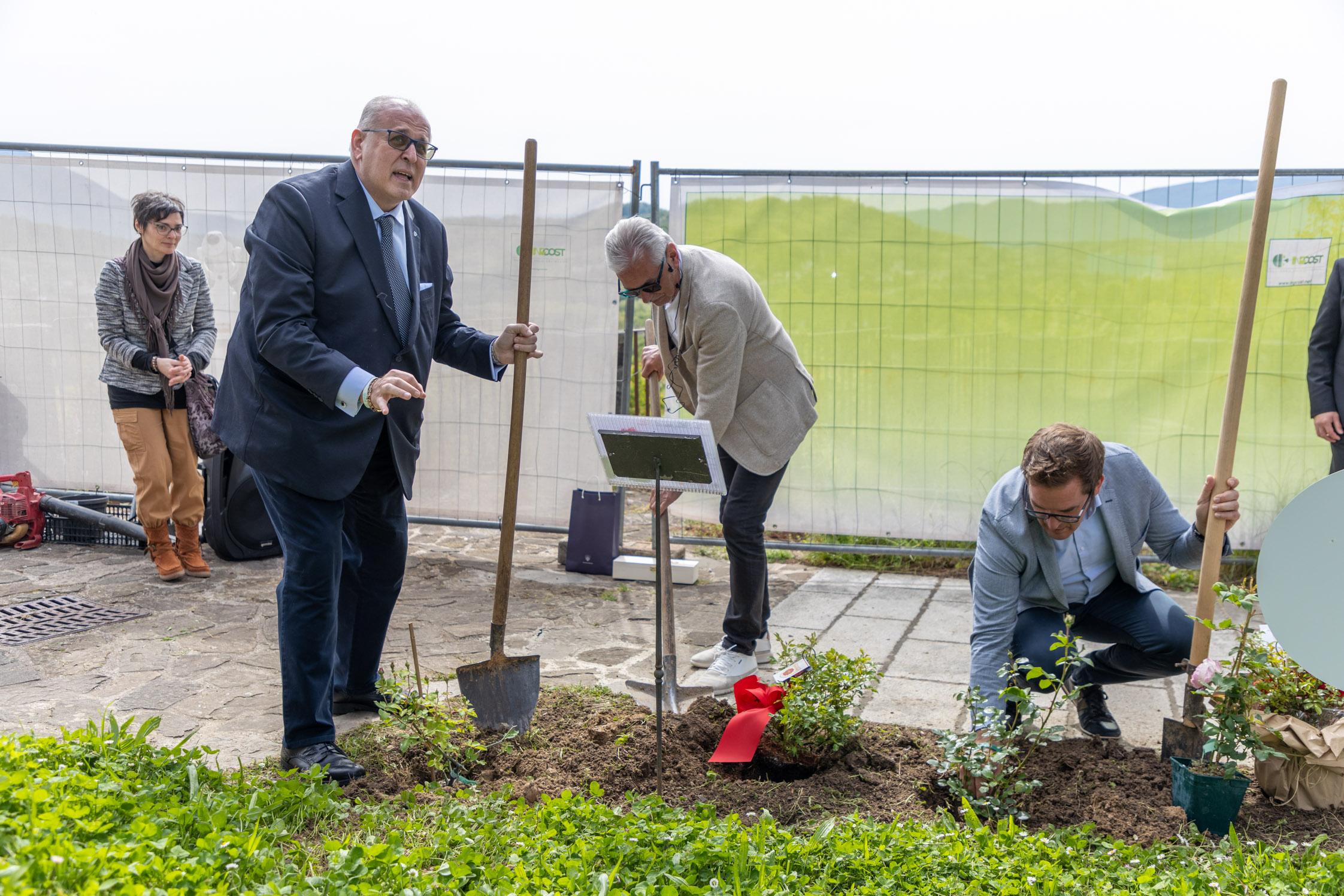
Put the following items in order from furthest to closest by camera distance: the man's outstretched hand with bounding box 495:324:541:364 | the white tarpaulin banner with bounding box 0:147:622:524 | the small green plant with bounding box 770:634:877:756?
the white tarpaulin banner with bounding box 0:147:622:524
the man's outstretched hand with bounding box 495:324:541:364
the small green plant with bounding box 770:634:877:756

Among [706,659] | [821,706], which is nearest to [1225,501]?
[821,706]

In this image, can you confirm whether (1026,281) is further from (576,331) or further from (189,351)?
(189,351)

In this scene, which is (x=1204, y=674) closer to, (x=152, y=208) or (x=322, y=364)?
(x=322, y=364)

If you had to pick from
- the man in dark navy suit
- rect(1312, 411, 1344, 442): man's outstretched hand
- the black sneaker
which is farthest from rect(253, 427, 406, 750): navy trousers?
rect(1312, 411, 1344, 442): man's outstretched hand

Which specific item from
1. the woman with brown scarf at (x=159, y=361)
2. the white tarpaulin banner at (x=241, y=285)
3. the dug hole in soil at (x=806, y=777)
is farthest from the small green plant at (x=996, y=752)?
the woman with brown scarf at (x=159, y=361)

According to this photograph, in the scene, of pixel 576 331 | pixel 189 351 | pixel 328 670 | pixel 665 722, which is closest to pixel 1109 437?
pixel 576 331

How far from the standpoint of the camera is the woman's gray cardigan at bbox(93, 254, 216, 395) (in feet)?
17.3

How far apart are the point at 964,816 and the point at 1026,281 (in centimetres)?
425

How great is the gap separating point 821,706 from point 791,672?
0.15 m

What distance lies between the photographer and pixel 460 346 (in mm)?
3578

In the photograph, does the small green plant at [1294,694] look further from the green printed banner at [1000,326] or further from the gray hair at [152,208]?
the gray hair at [152,208]

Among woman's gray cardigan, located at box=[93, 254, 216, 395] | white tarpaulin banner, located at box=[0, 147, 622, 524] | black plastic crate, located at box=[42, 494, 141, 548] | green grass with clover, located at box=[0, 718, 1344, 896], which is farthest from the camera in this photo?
black plastic crate, located at box=[42, 494, 141, 548]

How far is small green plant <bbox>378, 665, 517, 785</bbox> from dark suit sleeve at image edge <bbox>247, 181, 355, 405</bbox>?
3.15 feet

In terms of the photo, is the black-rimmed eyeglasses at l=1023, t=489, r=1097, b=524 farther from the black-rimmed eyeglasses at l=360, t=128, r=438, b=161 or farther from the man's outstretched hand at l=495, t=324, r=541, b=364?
the black-rimmed eyeglasses at l=360, t=128, r=438, b=161
